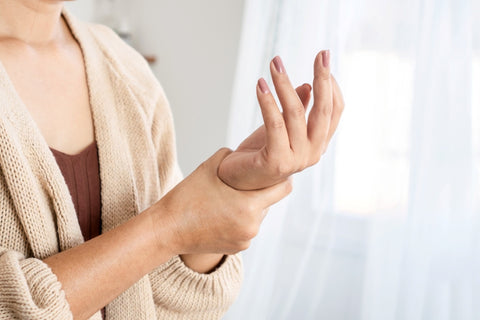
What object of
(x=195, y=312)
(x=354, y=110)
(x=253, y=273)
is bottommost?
(x=253, y=273)

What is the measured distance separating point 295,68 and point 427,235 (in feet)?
2.24

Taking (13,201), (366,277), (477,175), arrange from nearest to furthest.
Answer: (13,201), (477,175), (366,277)

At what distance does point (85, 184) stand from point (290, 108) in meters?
0.33

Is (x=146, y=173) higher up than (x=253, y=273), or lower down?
higher up

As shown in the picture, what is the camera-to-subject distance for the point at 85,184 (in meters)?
0.67

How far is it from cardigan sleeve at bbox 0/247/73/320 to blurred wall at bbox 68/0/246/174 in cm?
152

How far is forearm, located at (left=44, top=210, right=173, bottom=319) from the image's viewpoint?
0.53 metres

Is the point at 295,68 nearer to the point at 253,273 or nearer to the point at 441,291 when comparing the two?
the point at 253,273

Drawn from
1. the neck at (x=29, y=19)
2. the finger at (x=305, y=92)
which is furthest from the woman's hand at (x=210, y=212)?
the neck at (x=29, y=19)

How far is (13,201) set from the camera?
579mm

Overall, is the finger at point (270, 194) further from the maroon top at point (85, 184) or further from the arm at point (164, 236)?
the maroon top at point (85, 184)

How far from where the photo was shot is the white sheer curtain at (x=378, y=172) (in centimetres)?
148

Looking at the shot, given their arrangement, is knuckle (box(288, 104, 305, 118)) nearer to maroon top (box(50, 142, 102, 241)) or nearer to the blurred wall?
maroon top (box(50, 142, 102, 241))

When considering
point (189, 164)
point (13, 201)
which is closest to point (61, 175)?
point (13, 201)
